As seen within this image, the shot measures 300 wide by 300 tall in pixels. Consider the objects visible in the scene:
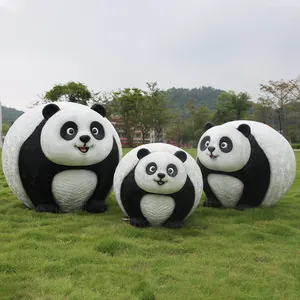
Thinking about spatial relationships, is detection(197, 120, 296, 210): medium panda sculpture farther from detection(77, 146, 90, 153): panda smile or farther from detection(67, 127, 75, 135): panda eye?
detection(67, 127, 75, 135): panda eye

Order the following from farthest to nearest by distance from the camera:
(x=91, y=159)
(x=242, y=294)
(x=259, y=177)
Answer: (x=259, y=177), (x=91, y=159), (x=242, y=294)

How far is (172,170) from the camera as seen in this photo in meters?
5.42

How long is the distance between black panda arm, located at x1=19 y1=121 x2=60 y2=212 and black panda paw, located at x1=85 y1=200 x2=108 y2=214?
64 cm

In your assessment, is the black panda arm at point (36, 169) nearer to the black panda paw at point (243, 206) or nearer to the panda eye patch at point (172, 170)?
the panda eye patch at point (172, 170)

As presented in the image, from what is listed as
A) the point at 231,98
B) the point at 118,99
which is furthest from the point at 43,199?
the point at 231,98

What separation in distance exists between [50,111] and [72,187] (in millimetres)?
1241

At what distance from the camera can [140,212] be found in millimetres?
5758

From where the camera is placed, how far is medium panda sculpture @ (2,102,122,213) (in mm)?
6156

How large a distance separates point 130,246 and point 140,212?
3.12 feet

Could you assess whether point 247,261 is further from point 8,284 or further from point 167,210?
point 8,284

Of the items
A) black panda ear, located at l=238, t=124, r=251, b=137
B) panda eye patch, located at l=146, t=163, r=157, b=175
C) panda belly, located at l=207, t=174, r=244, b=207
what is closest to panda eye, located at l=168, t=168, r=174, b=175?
panda eye patch, located at l=146, t=163, r=157, b=175

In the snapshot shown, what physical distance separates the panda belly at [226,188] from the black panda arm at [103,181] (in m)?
1.74

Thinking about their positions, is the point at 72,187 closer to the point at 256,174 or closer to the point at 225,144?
the point at 225,144

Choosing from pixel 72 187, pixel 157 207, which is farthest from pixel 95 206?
pixel 157 207
